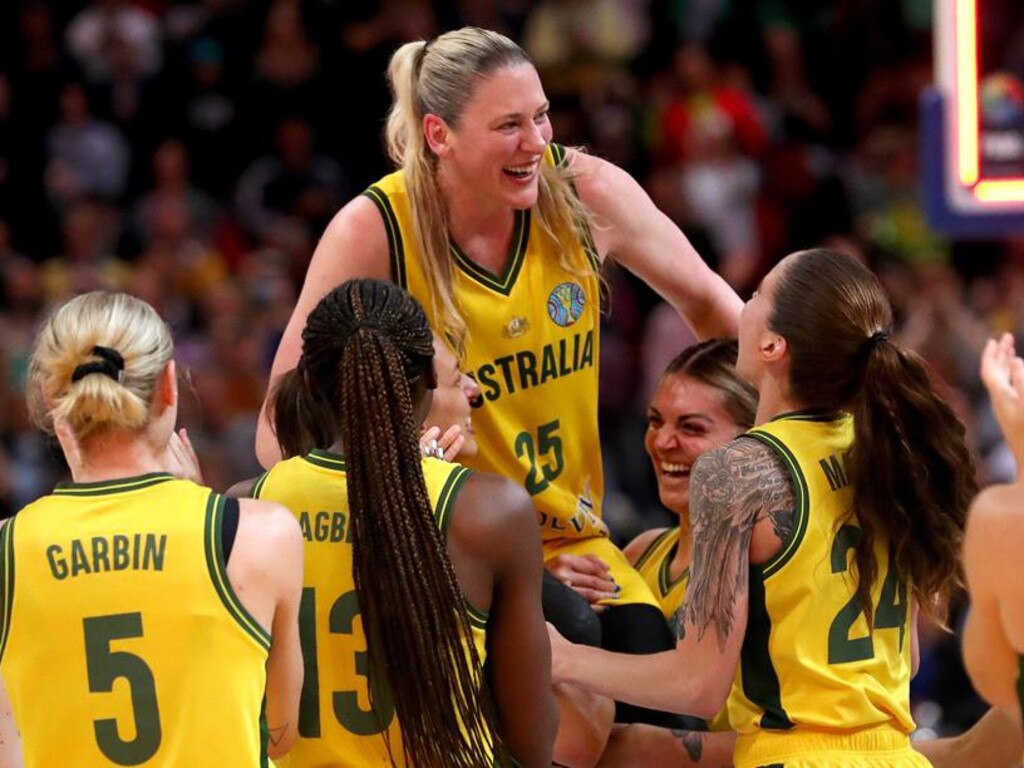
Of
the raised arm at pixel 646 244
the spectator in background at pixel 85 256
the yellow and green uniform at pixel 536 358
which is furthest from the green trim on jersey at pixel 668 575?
the spectator in background at pixel 85 256

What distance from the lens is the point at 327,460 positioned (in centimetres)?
354

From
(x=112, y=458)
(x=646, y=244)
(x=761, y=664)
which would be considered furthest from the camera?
(x=646, y=244)

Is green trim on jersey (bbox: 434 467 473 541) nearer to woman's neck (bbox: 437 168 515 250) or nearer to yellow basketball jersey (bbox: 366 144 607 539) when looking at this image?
yellow basketball jersey (bbox: 366 144 607 539)

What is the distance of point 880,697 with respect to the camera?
12.7ft

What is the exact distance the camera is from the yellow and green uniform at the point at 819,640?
381cm

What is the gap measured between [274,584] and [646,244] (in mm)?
1834

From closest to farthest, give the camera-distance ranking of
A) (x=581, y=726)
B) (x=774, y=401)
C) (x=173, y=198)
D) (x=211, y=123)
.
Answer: (x=774, y=401) → (x=581, y=726) → (x=173, y=198) → (x=211, y=123)

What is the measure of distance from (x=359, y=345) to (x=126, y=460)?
1.56 feet

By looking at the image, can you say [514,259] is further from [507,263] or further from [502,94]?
[502,94]

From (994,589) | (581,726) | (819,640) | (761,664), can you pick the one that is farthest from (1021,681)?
(581,726)

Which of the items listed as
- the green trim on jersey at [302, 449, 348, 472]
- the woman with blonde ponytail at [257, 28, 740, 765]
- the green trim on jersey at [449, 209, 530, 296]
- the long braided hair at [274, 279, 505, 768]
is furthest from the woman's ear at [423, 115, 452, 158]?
the green trim on jersey at [302, 449, 348, 472]

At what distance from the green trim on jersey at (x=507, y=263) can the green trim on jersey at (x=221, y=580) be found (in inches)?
57.1

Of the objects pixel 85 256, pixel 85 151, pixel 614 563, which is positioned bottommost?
pixel 614 563

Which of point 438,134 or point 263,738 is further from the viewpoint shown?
point 438,134
